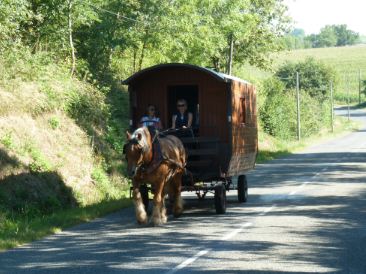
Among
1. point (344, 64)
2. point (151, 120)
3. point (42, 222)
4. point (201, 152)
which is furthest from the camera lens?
point (344, 64)

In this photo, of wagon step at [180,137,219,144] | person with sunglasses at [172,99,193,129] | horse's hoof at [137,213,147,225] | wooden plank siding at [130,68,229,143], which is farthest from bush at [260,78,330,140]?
horse's hoof at [137,213,147,225]

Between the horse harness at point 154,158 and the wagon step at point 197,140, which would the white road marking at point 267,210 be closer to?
the wagon step at point 197,140

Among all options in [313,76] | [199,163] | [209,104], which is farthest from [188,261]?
[313,76]

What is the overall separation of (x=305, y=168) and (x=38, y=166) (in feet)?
52.9

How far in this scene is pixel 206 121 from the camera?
1781 cm

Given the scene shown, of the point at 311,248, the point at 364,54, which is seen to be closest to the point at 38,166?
the point at 311,248

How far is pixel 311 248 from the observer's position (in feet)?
38.2

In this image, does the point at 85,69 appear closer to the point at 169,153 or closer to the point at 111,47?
the point at 111,47

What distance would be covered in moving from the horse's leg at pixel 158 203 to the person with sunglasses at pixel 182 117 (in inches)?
100

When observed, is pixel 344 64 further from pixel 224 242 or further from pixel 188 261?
pixel 188 261

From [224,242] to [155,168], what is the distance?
9.35 ft

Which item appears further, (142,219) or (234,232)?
(142,219)

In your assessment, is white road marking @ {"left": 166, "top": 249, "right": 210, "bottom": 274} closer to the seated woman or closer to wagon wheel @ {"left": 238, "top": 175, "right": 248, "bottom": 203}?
the seated woman

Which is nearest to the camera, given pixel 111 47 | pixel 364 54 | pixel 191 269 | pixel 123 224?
pixel 191 269
